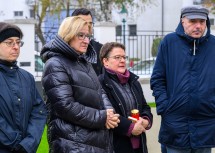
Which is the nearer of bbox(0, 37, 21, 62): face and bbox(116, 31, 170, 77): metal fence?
bbox(0, 37, 21, 62): face

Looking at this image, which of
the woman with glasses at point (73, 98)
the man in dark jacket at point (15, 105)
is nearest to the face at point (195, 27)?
the woman with glasses at point (73, 98)

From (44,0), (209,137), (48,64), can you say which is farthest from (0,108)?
(44,0)

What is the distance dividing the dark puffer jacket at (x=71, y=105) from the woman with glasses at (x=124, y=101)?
565 mm

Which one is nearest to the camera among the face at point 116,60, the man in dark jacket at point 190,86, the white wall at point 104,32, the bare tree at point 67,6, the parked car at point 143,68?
the man in dark jacket at point 190,86

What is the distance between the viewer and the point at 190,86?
15.3 ft

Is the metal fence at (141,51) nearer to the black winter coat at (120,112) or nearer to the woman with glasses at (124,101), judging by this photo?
the woman with glasses at (124,101)

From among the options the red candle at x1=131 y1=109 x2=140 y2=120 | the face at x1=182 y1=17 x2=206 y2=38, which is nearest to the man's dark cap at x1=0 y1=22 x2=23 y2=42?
the red candle at x1=131 y1=109 x2=140 y2=120

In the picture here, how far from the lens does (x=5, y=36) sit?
412 cm

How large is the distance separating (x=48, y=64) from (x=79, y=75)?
10.5 inches

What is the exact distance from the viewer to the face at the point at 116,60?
198 inches

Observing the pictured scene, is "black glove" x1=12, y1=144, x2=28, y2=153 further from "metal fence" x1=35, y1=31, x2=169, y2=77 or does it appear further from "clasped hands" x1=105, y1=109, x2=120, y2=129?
"metal fence" x1=35, y1=31, x2=169, y2=77

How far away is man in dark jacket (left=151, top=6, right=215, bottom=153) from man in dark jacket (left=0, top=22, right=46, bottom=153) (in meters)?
1.26

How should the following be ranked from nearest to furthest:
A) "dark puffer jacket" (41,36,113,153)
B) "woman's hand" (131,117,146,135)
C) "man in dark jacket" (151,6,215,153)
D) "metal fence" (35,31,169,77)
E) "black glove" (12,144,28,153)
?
"black glove" (12,144,28,153)
"dark puffer jacket" (41,36,113,153)
"man in dark jacket" (151,6,215,153)
"woman's hand" (131,117,146,135)
"metal fence" (35,31,169,77)

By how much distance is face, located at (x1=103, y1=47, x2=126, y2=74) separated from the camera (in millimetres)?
5020
